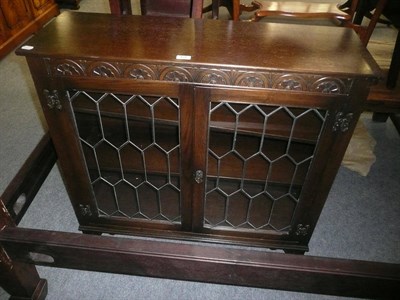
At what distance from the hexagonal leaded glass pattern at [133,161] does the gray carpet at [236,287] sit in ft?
0.85

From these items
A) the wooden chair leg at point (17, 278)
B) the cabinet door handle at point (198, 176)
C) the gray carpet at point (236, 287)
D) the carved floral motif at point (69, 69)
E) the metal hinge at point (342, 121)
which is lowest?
the gray carpet at point (236, 287)

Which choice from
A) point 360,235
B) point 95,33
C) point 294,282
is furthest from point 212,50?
point 360,235

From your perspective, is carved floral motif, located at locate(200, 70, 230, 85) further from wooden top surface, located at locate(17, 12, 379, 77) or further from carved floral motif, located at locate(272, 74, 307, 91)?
carved floral motif, located at locate(272, 74, 307, 91)

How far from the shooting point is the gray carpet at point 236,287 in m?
1.16

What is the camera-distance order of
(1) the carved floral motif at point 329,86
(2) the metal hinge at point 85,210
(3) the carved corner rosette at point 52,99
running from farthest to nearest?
(2) the metal hinge at point 85,210
(3) the carved corner rosette at point 52,99
(1) the carved floral motif at point 329,86

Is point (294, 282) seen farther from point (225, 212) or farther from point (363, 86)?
point (363, 86)

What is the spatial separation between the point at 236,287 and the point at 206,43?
90 cm

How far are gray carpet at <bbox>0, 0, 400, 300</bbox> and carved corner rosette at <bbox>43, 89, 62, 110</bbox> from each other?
26.6 inches

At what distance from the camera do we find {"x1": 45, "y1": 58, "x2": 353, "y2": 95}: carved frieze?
30.5 inches

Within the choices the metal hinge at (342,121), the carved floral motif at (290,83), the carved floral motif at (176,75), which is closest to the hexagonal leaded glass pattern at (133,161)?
the carved floral motif at (176,75)

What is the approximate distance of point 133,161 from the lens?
1192 mm

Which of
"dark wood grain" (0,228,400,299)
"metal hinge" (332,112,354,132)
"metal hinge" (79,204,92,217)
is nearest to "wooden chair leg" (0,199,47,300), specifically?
"dark wood grain" (0,228,400,299)

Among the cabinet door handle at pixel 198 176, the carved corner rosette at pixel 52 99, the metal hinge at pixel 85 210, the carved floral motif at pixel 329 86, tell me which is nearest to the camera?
the carved floral motif at pixel 329 86

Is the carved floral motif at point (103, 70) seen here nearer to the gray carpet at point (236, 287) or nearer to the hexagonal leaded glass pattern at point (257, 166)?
the hexagonal leaded glass pattern at point (257, 166)
